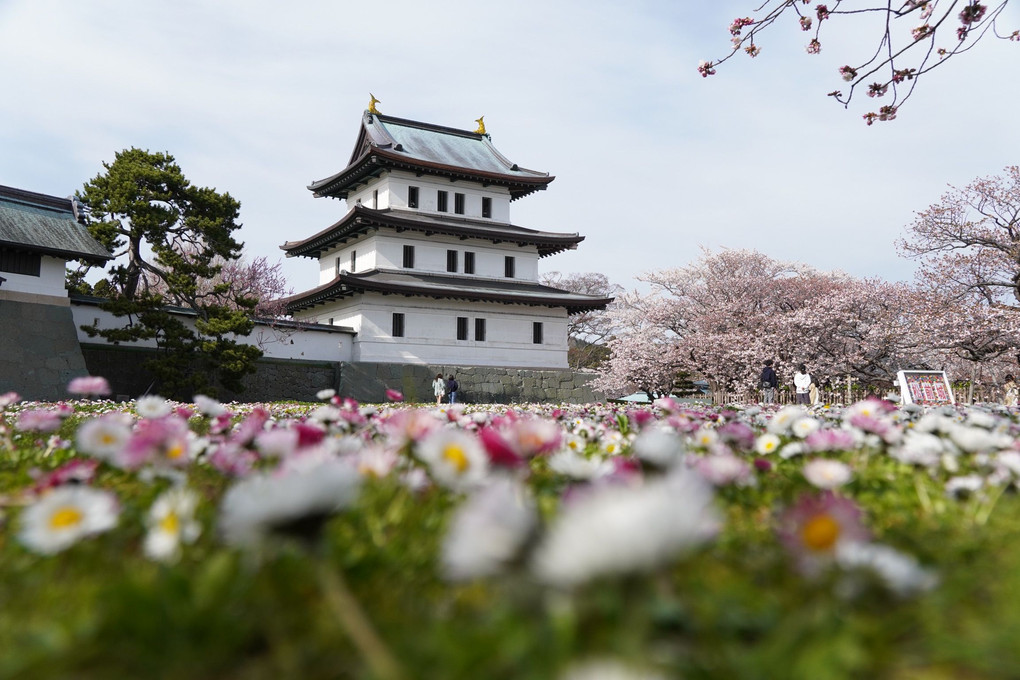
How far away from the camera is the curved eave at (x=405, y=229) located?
2269cm

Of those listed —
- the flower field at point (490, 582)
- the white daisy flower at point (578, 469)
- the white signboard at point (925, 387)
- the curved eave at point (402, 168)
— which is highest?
the curved eave at point (402, 168)

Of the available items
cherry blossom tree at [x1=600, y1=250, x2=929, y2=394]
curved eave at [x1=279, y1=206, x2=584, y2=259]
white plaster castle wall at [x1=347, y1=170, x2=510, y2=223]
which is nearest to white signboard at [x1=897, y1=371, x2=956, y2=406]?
cherry blossom tree at [x1=600, y1=250, x2=929, y2=394]

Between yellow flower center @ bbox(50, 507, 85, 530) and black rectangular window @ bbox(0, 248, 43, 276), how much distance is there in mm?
18867

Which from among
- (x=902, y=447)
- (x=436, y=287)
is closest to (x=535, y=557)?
(x=902, y=447)

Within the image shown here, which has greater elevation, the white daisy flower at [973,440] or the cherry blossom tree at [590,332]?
the cherry blossom tree at [590,332]

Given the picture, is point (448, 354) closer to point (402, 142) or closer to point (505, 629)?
point (402, 142)

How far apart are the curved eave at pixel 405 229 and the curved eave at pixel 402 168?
6.17 feet

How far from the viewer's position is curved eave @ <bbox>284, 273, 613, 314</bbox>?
21125mm

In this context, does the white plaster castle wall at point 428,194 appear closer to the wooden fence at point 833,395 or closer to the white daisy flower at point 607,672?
the wooden fence at point 833,395

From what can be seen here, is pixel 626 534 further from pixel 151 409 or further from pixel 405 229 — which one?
pixel 405 229

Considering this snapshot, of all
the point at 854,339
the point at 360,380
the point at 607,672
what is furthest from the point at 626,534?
the point at 854,339

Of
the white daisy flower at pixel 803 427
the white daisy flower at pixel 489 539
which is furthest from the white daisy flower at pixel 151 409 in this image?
the white daisy flower at pixel 803 427

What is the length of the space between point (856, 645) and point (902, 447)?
154 cm

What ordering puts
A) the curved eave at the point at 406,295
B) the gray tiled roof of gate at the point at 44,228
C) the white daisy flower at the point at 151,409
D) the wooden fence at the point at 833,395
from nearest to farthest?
the white daisy flower at the point at 151,409 → the gray tiled roof of gate at the point at 44,228 → the wooden fence at the point at 833,395 → the curved eave at the point at 406,295
